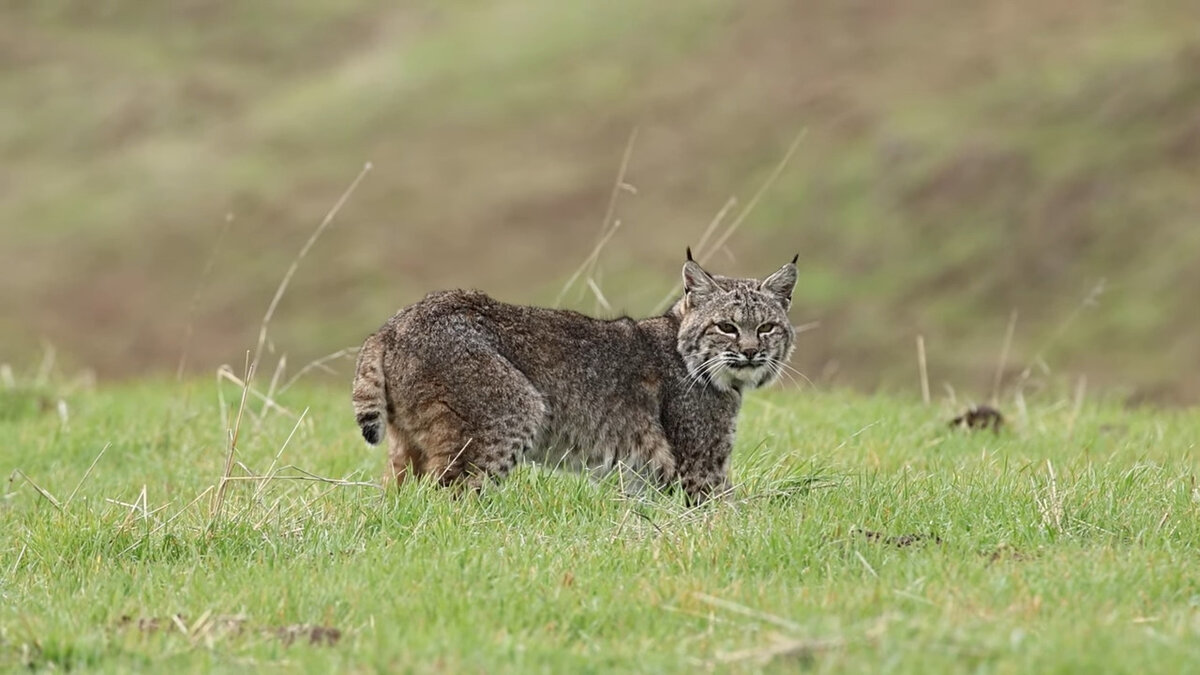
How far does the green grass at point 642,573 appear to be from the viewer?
536 cm

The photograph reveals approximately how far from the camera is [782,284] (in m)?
9.27

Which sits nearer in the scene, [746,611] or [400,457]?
[746,611]

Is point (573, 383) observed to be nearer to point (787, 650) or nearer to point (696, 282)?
point (696, 282)

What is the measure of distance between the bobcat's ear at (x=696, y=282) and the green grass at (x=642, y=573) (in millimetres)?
909

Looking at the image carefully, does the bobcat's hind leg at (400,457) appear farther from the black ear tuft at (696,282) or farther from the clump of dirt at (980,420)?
the clump of dirt at (980,420)

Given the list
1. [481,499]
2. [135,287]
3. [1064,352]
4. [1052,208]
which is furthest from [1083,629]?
[135,287]

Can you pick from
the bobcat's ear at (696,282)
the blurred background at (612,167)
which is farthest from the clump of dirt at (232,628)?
the blurred background at (612,167)

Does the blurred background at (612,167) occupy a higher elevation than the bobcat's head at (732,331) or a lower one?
lower

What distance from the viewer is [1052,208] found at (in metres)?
39.7

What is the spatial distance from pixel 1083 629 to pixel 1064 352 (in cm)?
2852

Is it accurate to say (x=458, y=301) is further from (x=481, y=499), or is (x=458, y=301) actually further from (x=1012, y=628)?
(x=1012, y=628)

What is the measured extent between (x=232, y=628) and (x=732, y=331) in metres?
3.85

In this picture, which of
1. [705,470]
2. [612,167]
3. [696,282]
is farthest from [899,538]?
[612,167]

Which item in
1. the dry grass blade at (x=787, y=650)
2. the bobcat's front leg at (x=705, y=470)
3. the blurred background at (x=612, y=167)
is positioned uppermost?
the dry grass blade at (x=787, y=650)
